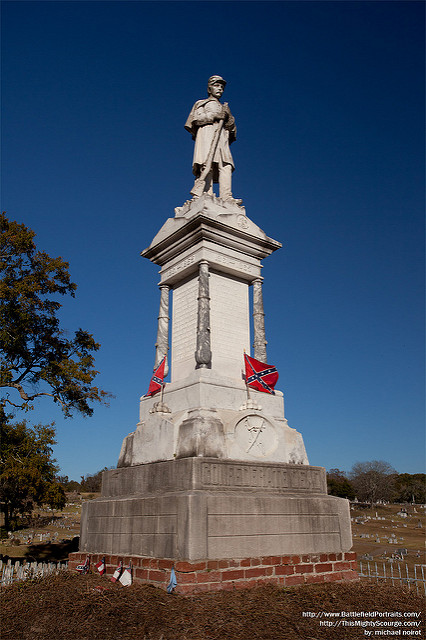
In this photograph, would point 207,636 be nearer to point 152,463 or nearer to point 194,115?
point 152,463

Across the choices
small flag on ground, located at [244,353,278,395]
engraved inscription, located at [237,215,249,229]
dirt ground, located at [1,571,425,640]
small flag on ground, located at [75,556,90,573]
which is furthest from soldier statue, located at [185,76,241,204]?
dirt ground, located at [1,571,425,640]

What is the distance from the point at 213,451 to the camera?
8320mm

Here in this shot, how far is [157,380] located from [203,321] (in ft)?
5.17

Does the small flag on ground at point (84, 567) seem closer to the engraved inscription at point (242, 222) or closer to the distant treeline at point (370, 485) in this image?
the engraved inscription at point (242, 222)

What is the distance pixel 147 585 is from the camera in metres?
7.20

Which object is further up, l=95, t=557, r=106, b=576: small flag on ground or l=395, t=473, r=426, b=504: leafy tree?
l=395, t=473, r=426, b=504: leafy tree

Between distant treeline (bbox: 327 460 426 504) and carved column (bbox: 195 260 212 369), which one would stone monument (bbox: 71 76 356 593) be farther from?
distant treeline (bbox: 327 460 426 504)

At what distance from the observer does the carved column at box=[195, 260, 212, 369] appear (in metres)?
9.44

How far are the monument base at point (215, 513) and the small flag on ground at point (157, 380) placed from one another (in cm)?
162

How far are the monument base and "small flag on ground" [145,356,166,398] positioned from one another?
5.33 ft

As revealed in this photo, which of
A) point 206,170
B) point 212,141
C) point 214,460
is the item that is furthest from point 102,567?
point 212,141

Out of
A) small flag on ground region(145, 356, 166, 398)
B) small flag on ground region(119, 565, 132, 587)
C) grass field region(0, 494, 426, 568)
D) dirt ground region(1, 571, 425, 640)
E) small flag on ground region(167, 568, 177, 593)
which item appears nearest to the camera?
dirt ground region(1, 571, 425, 640)

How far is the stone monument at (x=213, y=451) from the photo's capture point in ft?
24.2

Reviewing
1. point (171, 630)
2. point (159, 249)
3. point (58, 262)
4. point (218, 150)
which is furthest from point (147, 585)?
point (58, 262)
